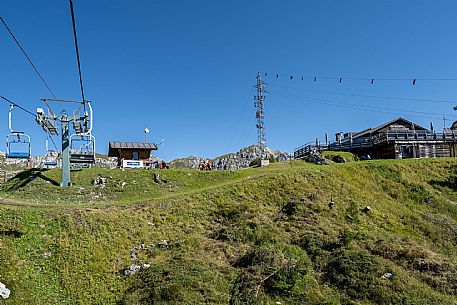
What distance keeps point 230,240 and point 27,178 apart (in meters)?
21.1

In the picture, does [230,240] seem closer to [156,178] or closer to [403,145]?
[156,178]

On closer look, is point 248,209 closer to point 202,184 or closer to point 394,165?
point 202,184

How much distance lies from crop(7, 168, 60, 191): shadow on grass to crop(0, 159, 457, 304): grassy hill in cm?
25

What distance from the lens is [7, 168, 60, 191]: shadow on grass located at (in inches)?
1260

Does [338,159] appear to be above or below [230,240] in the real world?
above

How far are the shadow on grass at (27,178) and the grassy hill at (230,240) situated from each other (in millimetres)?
248

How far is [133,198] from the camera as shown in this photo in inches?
1243

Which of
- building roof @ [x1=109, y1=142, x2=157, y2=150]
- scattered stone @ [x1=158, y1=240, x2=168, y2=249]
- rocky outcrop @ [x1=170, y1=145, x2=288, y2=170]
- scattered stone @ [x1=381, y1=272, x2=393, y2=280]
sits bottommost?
scattered stone @ [x1=381, y1=272, x2=393, y2=280]

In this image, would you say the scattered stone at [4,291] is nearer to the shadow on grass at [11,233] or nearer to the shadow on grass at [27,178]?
the shadow on grass at [11,233]

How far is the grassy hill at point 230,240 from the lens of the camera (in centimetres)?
1828

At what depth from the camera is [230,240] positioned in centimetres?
2408

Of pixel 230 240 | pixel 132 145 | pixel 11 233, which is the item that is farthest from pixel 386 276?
pixel 132 145

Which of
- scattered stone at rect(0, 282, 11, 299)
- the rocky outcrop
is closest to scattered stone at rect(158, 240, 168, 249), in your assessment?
scattered stone at rect(0, 282, 11, 299)

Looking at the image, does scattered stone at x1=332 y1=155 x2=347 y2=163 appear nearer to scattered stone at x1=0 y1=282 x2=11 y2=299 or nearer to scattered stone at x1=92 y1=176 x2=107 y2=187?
scattered stone at x1=92 y1=176 x2=107 y2=187
